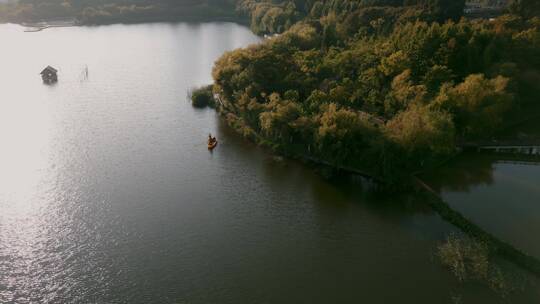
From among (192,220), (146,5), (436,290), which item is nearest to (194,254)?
(192,220)

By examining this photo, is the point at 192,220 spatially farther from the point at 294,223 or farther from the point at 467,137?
the point at 467,137

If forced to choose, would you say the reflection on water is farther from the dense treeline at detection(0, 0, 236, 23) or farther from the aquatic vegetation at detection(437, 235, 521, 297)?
the dense treeline at detection(0, 0, 236, 23)

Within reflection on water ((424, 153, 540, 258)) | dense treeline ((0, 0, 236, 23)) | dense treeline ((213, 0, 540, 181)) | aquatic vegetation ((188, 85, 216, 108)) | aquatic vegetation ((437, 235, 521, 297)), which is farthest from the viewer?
dense treeline ((0, 0, 236, 23))

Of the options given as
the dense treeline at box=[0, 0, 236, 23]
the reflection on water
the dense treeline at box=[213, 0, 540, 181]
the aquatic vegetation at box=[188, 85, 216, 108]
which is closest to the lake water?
the aquatic vegetation at box=[188, 85, 216, 108]

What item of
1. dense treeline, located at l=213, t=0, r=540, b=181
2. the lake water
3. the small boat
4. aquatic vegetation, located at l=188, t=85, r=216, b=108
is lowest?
the lake water

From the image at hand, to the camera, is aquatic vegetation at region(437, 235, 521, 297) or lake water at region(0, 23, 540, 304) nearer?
aquatic vegetation at region(437, 235, 521, 297)

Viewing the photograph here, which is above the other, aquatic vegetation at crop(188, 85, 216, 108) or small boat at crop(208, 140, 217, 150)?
aquatic vegetation at crop(188, 85, 216, 108)

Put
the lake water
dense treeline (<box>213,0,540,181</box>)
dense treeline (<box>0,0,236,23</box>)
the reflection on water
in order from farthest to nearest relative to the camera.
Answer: dense treeline (<box>0,0,236,23</box>) → dense treeline (<box>213,0,540,181</box>) → the reflection on water → the lake water
